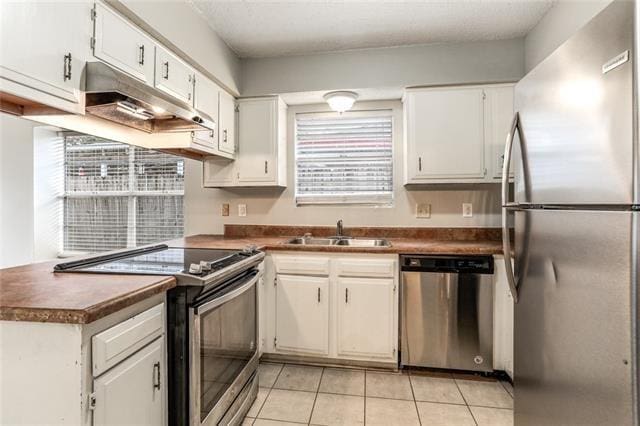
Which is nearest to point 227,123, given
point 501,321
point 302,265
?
point 302,265

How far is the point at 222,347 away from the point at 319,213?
1.66m

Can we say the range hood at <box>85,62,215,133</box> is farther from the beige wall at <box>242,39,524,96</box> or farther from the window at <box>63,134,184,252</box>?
the window at <box>63,134,184,252</box>

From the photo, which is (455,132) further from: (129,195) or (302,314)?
(129,195)

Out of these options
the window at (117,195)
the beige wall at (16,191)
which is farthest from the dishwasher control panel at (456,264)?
the beige wall at (16,191)

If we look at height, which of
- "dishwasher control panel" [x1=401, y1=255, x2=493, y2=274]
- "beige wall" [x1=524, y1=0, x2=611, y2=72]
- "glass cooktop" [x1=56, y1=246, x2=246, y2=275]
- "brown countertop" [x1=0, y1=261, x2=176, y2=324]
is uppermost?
"beige wall" [x1=524, y1=0, x2=611, y2=72]

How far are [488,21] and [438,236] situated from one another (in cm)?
166

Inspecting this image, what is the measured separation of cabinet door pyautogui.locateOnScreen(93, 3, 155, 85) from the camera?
4.95ft

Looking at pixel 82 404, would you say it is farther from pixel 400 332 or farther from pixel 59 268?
pixel 400 332

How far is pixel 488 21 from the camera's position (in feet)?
7.51

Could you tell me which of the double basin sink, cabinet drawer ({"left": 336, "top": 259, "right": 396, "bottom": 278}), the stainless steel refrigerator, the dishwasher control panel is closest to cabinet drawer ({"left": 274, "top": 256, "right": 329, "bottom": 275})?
cabinet drawer ({"left": 336, "top": 259, "right": 396, "bottom": 278})

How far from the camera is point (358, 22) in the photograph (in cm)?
227

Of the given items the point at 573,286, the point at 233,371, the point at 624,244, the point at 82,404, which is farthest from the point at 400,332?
the point at 82,404

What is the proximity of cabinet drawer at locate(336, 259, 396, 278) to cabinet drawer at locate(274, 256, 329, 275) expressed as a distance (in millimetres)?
111

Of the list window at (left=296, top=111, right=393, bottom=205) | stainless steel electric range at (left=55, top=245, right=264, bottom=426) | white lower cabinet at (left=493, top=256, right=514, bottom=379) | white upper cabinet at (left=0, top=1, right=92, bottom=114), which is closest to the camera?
white upper cabinet at (left=0, top=1, right=92, bottom=114)
